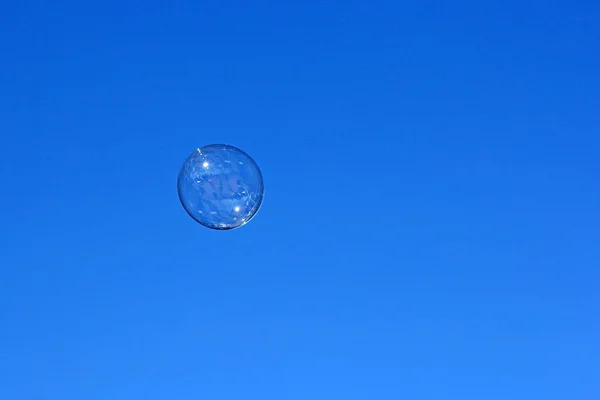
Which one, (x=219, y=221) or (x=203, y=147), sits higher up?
(x=203, y=147)
